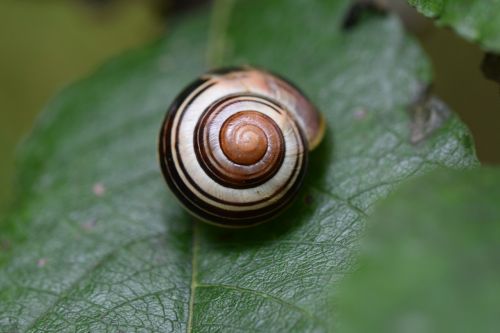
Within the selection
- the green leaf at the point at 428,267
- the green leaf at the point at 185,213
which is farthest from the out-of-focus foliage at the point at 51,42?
the green leaf at the point at 428,267

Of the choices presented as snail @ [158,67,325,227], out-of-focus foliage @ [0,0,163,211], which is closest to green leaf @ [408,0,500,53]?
snail @ [158,67,325,227]

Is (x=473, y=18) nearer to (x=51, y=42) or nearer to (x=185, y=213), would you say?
(x=185, y=213)

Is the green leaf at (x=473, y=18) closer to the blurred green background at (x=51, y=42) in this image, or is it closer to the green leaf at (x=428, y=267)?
the green leaf at (x=428, y=267)

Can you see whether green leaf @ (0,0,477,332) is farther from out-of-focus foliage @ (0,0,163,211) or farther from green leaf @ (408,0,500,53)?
out-of-focus foliage @ (0,0,163,211)

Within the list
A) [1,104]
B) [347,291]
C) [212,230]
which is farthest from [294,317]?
[1,104]

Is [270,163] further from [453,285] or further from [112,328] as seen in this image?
[453,285]

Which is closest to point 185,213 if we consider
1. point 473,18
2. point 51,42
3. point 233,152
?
point 233,152
